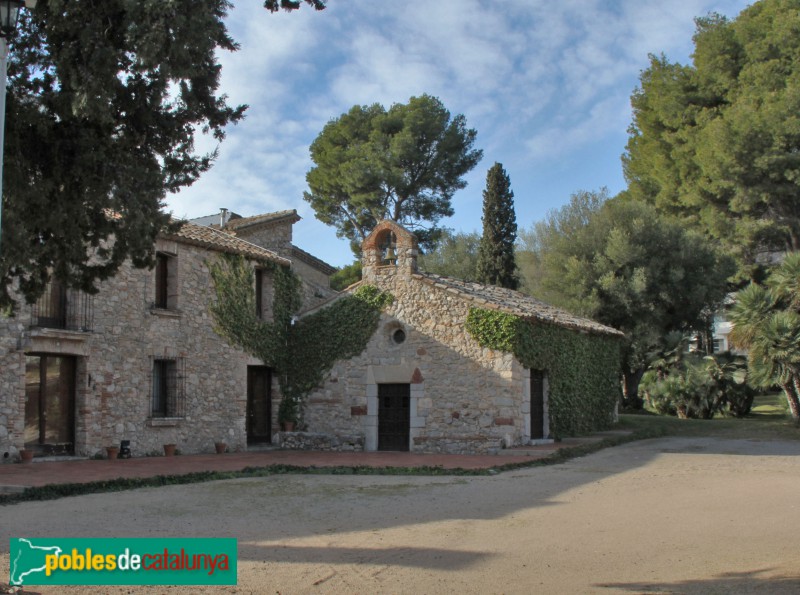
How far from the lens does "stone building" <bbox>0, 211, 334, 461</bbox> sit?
14.6 meters

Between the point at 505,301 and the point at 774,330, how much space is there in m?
7.73

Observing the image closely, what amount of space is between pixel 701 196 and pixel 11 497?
27.9 metres

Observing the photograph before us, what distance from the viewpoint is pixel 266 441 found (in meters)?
19.6

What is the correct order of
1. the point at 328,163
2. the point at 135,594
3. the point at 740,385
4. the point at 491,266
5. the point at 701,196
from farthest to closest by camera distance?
1. the point at 328,163
2. the point at 701,196
3. the point at 491,266
4. the point at 740,385
5. the point at 135,594

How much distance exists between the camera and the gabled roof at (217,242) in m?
17.4

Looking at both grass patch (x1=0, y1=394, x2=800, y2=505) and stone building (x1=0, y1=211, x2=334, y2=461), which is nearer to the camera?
grass patch (x1=0, y1=394, x2=800, y2=505)

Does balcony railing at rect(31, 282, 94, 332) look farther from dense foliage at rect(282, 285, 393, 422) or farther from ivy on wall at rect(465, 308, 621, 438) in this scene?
ivy on wall at rect(465, 308, 621, 438)

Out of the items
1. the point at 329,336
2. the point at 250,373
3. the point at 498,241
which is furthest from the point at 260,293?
the point at 498,241

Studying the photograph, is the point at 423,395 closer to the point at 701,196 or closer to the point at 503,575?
the point at 503,575

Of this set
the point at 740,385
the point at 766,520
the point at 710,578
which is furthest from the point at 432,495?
the point at 740,385

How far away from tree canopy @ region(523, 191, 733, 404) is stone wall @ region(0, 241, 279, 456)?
45.0ft

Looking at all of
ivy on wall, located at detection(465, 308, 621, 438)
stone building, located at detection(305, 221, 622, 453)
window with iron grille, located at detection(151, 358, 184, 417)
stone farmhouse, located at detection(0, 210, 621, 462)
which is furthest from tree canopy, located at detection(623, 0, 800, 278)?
window with iron grille, located at detection(151, 358, 184, 417)

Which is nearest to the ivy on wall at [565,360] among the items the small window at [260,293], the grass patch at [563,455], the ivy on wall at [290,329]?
the grass patch at [563,455]

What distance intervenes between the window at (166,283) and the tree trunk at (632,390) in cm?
1800
